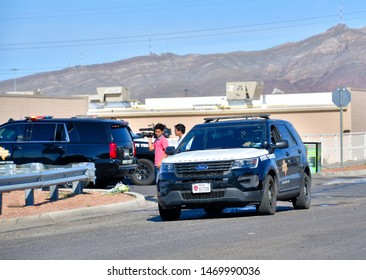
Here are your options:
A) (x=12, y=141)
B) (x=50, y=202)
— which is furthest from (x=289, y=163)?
(x=12, y=141)

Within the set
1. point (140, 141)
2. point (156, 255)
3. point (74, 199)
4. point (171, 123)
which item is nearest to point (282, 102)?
point (171, 123)

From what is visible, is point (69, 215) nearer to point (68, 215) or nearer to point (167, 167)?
point (68, 215)

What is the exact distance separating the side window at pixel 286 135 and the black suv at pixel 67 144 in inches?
276

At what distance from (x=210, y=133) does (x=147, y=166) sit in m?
11.2

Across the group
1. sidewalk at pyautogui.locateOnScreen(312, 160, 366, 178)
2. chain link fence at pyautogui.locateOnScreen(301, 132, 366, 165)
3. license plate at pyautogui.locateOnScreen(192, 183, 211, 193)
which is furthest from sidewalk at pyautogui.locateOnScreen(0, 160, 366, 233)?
chain link fence at pyautogui.locateOnScreen(301, 132, 366, 165)

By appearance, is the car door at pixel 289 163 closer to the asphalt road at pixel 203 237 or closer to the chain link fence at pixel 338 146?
the asphalt road at pixel 203 237

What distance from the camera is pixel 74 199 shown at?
61.7ft

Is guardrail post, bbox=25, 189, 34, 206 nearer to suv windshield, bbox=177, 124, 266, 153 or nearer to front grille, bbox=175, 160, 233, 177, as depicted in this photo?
suv windshield, bbox=177, 124, 266, 153

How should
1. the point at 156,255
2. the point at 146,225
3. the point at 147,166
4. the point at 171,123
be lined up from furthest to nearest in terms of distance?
the point at 171,123
the point at 147,166
the point at 146,225
the point at 156,255

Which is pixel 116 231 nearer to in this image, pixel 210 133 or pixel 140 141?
pixel 210 133

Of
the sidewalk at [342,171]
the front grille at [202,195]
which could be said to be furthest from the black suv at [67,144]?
the sidewalk at [342,171]

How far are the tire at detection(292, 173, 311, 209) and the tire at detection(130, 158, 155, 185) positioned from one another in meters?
10.2

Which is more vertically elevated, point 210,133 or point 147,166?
point 210,133

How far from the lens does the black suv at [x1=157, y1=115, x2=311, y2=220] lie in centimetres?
1468
